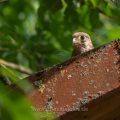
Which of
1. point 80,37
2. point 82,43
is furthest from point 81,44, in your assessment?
point 80,37

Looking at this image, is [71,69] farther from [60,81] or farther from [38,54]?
[38,54]

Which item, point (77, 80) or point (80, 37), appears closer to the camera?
point (77, 80)

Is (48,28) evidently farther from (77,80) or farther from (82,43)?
(77,80)

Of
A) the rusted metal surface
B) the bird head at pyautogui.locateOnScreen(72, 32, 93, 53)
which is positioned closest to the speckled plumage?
the bird head at pyautogui.locateOnScreen(72, 32, 93, 53)

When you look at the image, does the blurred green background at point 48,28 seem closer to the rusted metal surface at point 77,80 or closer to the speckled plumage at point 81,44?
the speckled plumage at point 81,44

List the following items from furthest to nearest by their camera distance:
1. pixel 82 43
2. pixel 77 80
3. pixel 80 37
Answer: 1. pixel 80 37
2. pixel 82 43
3. pixel 77 80

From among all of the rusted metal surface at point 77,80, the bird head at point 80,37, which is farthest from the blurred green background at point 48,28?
the rusted metal surface at point 77,80

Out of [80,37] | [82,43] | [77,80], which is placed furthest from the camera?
[80,37]

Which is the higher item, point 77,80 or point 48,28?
point 77,80

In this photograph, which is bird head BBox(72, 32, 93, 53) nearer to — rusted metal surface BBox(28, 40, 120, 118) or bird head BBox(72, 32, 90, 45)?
bird head BBox(72, 32, 90, 45)
